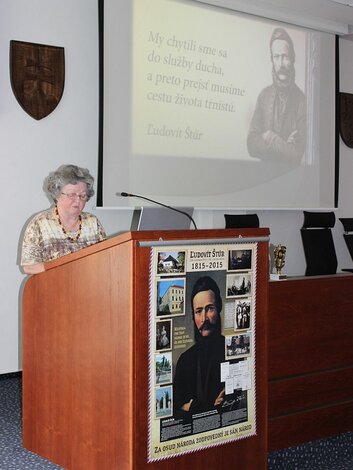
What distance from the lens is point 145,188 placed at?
5.77 m

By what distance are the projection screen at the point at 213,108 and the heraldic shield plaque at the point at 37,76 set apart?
0.35m

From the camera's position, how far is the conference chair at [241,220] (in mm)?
6113

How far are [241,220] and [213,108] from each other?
1.03 meters

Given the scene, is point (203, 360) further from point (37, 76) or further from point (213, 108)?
point (213, 108)

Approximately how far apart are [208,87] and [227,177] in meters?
0.82

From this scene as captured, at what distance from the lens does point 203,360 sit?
2.78 m

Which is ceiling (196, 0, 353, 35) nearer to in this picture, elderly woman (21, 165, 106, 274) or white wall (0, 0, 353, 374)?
white wall (0, 0, 353, 374)

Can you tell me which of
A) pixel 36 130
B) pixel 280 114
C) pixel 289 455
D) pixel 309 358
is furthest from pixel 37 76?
pixel 289 455

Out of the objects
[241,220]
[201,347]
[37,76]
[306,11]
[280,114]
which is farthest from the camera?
[280,114]

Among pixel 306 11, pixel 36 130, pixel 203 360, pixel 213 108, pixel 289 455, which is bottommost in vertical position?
pixel 289 455

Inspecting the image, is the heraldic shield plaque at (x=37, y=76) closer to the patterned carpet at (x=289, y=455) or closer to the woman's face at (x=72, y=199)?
the woman's face at (x=72, y=199)

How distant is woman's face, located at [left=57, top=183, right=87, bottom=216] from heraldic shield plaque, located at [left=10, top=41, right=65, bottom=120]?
1.98 meters

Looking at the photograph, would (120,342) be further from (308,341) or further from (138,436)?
(308,341)

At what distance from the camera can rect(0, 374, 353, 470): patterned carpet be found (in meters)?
3.28
